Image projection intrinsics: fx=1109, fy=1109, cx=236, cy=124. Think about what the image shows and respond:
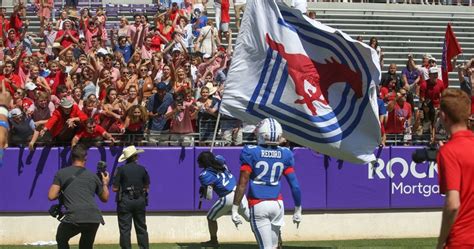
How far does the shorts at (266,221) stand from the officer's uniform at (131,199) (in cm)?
324

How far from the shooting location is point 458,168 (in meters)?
7.38

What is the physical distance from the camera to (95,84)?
64.2 feet

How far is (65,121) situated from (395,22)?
54.0 feet

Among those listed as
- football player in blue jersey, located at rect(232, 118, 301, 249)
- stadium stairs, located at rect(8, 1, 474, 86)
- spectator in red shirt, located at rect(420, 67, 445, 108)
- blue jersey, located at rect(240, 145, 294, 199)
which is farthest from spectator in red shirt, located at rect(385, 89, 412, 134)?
stadium stairs, located at rect(8, 1, 474, 86)

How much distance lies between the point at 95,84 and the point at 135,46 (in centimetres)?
425

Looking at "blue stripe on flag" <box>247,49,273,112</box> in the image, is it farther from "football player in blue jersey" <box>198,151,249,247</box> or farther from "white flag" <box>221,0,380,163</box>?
"football player in blue jersey" <box>198,151,249,247</box>

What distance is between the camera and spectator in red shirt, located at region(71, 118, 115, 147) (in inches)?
689

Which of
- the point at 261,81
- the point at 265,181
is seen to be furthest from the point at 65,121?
the point at 265,181

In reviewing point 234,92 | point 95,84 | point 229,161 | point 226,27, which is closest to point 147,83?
point 95,84

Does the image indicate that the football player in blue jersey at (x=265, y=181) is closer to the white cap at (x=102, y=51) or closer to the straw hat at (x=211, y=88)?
the straw hat at (x=211, y=88)

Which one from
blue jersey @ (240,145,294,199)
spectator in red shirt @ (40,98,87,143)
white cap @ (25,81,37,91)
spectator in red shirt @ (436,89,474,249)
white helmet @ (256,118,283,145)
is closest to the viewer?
spectator in red shirt @ (436,89,474,249)

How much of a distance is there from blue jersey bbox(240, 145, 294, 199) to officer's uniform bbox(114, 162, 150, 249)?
9.90 ft

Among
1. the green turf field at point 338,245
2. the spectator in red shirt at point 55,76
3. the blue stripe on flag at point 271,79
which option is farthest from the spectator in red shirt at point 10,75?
the blue stripe on flag at point 271,79

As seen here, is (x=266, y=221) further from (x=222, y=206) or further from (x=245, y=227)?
(x=245, y=227)
